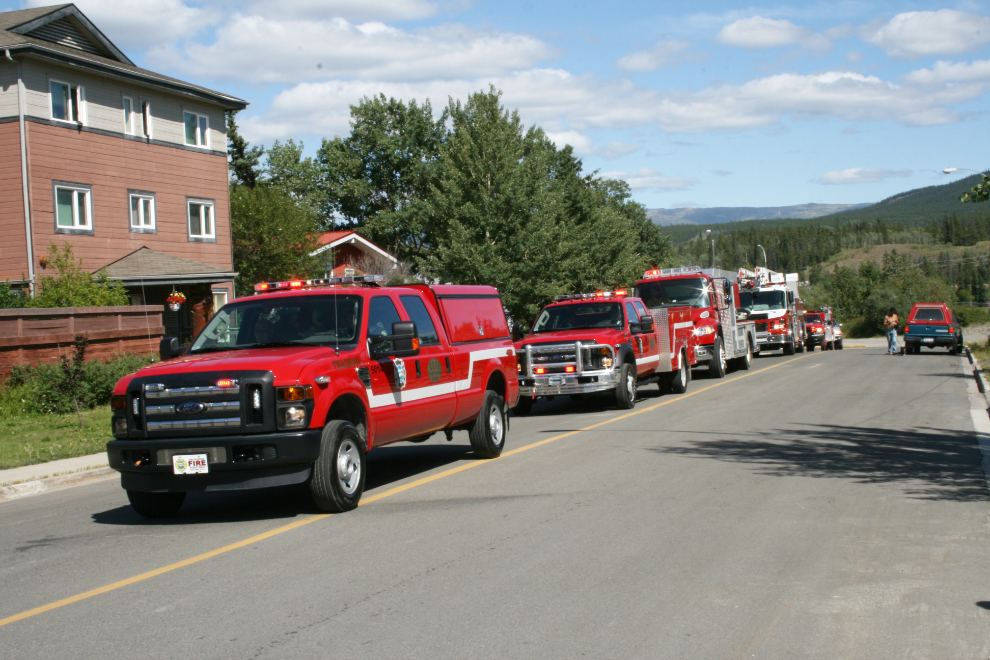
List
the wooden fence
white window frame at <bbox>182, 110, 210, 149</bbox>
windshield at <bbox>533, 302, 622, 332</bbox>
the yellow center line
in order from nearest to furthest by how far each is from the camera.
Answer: the yellow center line, the wooden fence, windshield at <bbox>533, 302, 622, 332</bbox>, white window frame at <bbox>182, 110, 210, 149</bbox>

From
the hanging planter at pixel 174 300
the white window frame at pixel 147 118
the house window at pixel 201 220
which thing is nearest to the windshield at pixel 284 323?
the hanging planter at pixel 174 300

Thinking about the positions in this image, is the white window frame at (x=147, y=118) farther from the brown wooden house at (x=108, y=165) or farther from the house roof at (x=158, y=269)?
the house roof at (x=158, y=269)

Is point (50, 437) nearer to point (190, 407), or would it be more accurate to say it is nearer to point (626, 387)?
point (190, 407)

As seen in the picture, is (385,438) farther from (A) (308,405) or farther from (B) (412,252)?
(B) (412,252)

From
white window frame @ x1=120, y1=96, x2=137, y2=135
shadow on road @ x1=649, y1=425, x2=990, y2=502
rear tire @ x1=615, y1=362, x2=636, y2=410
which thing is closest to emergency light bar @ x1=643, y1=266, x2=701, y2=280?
rear tire @ x1=615, y1=362, x2=636, y2=410

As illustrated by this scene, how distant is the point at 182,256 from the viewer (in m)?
30.1

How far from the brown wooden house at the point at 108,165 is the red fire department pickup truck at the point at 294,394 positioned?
58.8 feet

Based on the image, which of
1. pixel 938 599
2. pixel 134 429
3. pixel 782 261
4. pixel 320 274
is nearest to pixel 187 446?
pixel 134 429

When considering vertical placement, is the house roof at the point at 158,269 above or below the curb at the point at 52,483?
above

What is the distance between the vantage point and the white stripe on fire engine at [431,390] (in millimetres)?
8836

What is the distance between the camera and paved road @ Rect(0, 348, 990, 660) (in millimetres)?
4922

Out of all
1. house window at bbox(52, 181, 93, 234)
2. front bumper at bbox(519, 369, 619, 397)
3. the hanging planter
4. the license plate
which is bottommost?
front bumper at bbox(519, 369, 619, 397)

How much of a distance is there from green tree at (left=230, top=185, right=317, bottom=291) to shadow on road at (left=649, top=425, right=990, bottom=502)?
29399mm

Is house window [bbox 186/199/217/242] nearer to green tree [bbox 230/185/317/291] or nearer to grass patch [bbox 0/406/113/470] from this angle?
green tree [bbox 230/185/317/291]
